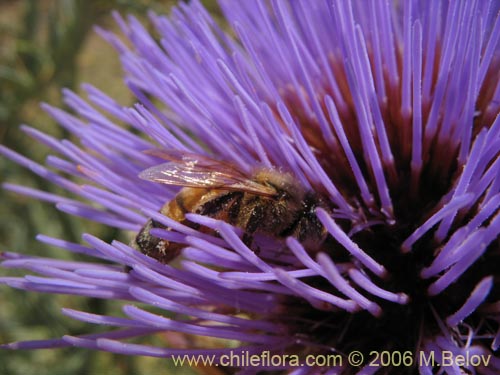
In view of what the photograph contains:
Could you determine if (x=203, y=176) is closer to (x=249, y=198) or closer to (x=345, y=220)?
(x=249, y=198)

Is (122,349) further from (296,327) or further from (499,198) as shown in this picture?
(499,198)

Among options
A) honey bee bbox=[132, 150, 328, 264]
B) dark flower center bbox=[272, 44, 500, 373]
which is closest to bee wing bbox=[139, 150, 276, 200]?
honey bee bbox=[132, 150, 328, 264]

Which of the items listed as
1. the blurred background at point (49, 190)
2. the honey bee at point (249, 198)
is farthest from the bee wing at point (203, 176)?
the blurred background at point (49, 190)

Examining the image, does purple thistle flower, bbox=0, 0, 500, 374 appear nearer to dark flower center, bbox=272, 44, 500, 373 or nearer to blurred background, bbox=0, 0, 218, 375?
dark flower center, bbox=272, 44, 500, 373

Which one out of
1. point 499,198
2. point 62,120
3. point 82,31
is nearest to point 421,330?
point 499,198

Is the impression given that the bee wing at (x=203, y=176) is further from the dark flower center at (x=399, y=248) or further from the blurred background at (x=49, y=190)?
the blurred background at (x=49, y=190)

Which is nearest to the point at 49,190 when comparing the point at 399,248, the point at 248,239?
the point at 248,239
